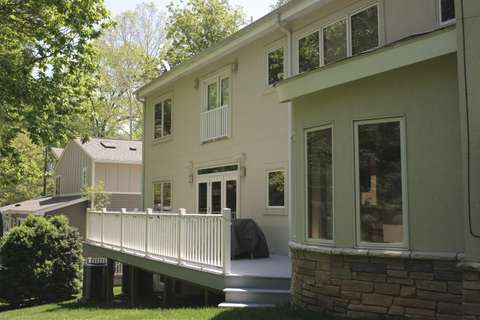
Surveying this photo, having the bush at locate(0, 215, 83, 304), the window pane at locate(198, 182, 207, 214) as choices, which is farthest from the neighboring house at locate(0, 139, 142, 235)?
the window pane at locate(198, 182, 207, 214)

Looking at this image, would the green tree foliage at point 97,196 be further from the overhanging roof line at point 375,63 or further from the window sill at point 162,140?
the overhanging roof line at point 375,63

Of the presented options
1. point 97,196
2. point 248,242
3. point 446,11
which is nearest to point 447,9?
point 446,11

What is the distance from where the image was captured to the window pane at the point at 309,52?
38.0ft

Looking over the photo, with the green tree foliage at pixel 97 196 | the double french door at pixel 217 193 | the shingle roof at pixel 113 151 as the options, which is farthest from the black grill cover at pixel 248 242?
the shingle roof at pixel 113 151

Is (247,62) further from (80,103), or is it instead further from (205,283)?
(205,283)

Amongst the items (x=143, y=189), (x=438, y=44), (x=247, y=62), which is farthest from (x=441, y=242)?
(x=143, y=189)

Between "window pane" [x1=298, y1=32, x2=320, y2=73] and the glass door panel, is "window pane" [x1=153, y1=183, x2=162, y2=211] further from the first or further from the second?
"window pane" [x1=298, y1=32, x2=320, y2=73]

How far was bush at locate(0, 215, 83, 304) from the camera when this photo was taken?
1700 cm

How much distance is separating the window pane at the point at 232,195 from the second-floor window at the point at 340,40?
13.1 feet

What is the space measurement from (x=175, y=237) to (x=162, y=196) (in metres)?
8.20

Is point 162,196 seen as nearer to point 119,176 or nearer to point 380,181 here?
point 119,176

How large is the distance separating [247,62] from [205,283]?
267 inches

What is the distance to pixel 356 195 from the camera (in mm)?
7105

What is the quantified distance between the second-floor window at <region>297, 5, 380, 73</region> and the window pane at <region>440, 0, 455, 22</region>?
4.66 ft
